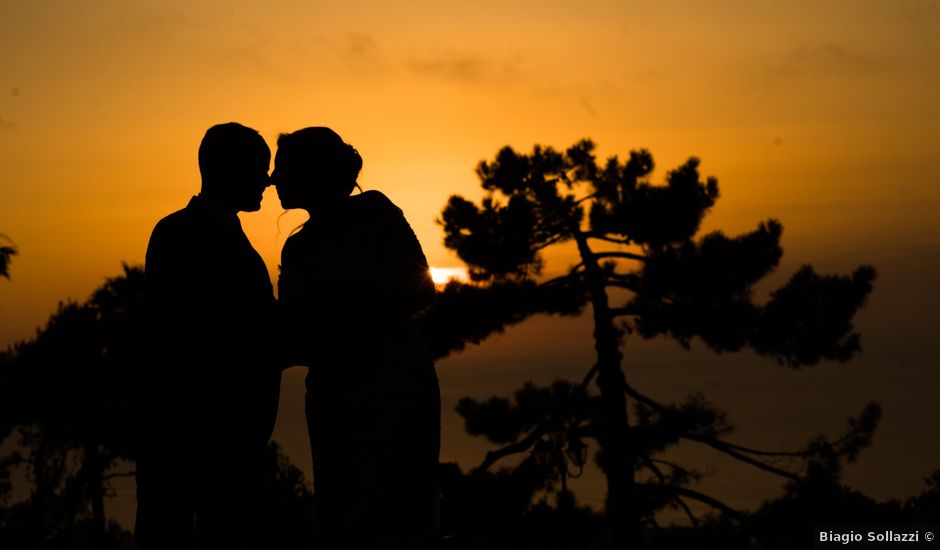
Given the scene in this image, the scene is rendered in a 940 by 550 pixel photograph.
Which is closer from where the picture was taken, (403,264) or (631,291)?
(403,264)

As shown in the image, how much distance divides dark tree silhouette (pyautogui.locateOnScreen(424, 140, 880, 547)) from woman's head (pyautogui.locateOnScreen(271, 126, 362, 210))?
20.0 m

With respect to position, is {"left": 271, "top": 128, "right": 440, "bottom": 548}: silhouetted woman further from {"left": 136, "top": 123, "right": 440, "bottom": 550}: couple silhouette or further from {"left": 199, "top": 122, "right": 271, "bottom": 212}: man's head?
{"left": 199, "top": 122, "right": 271, "bottom": 212}: man's head

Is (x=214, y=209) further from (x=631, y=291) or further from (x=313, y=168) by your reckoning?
(x=631, y=291)

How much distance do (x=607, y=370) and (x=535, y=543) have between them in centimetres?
475

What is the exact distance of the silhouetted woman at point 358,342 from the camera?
4.57 metres

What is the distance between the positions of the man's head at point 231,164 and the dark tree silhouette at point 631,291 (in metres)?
19.9

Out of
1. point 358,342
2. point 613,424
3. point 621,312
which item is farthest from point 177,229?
point 621,312

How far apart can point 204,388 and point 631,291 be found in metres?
21.6

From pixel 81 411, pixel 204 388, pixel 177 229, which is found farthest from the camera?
pixel 81 411

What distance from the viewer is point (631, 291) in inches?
1009

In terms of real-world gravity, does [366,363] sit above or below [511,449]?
below

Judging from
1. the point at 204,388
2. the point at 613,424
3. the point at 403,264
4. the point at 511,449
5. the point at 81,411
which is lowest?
the point at 204,388

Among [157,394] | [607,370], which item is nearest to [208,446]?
[157,394]

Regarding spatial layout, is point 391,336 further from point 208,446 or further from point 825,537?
point 825,537
